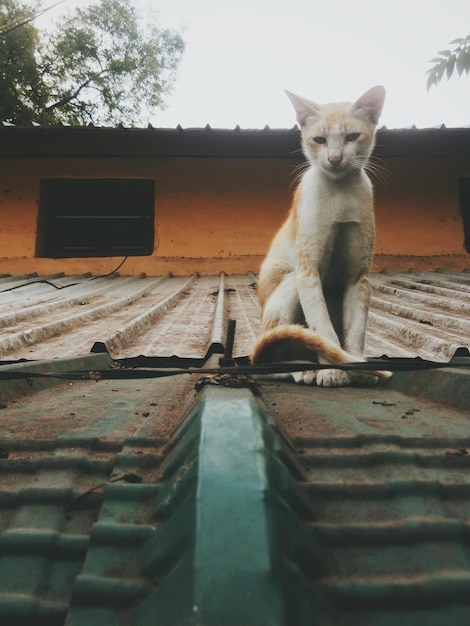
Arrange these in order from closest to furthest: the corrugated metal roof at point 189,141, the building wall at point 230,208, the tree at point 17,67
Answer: the corrugated metal roof at point 189,141 → the building wall at point 230,208 → the tree at point 17,67

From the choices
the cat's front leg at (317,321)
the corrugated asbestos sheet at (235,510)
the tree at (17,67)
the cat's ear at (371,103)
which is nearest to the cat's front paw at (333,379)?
the cat's front leg at (317,321)

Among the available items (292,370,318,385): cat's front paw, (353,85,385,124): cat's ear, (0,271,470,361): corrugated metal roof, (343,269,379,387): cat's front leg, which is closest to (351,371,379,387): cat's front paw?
(343,269,379,387): cat's front leg

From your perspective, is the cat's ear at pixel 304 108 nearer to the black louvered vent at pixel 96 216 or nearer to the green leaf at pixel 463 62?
the green leaf at pixel 463 62

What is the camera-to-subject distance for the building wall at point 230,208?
6555 mm

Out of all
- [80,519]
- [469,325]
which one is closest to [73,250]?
[469,325]

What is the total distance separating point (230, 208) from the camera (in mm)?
6871

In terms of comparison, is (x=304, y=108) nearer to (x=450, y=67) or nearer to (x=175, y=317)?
(x=450, y=67)

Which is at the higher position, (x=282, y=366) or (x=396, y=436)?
(x=282, y=366)

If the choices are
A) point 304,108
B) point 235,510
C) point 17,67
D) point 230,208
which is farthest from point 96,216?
point 17,67

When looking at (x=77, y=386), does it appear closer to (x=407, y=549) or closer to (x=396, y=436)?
(x=396, y=436)

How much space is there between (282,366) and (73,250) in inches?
250

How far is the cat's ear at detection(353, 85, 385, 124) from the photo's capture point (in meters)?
2.34

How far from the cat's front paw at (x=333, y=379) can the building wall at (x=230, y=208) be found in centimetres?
470

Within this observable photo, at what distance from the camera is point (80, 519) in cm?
81
